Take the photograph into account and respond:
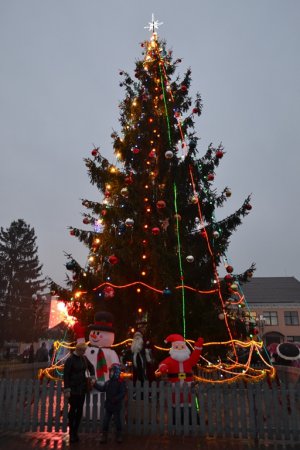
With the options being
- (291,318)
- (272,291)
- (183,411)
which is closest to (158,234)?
(183,411)

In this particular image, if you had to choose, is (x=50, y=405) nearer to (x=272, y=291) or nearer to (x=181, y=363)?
(x=181, y=363)

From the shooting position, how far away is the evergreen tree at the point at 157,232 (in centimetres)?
1166

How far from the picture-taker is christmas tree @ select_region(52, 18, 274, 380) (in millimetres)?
11656

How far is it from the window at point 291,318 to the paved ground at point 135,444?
1722 inches

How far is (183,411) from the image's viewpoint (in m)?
7.70

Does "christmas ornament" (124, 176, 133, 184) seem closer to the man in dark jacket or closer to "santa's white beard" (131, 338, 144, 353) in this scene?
"santa's white beard" (131, 338, 144, 353)

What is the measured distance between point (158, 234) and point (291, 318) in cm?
4103

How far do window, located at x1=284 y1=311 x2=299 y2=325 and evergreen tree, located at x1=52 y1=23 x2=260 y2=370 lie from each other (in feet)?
123

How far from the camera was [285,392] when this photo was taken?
723cm

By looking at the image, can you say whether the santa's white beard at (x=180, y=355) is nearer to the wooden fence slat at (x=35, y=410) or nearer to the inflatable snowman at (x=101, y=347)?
the inflatable snowman at (x=101, y=347)

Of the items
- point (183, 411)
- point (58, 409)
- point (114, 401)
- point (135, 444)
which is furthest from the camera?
point (58, 409)

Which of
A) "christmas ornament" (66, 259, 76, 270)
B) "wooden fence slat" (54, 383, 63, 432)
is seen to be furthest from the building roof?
"wooden fence slat" (54, 383, 63, 432)

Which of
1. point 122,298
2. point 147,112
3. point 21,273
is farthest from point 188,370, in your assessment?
point 21,273

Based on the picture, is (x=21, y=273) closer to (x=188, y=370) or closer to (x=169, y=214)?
(x=169, y=214)
